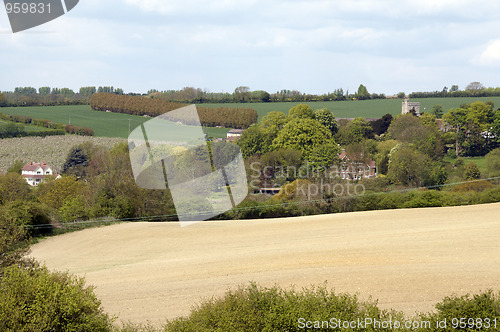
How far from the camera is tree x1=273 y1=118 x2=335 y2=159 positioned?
70625 mm

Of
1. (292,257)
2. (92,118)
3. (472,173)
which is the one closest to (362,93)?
(92,118)

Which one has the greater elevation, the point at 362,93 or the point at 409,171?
the point at 362,93

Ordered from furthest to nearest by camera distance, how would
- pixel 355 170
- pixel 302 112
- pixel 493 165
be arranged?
1. pixel 302 112
2. pixel 355 170
3. pixel 493 165

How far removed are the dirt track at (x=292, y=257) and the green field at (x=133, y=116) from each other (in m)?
65.3

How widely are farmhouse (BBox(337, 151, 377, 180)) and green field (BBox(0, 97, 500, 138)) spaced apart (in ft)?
114

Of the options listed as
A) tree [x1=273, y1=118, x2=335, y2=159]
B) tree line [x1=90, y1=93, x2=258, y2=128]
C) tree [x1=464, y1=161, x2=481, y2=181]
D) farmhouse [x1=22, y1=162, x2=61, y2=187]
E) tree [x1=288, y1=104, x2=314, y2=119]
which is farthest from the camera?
tree line [x1=90, y1=93, x2=258, y2=128]

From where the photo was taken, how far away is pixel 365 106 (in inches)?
4747

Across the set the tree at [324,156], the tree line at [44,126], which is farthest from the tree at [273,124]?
the tree line at [44,126]

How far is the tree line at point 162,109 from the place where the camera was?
4008 inches

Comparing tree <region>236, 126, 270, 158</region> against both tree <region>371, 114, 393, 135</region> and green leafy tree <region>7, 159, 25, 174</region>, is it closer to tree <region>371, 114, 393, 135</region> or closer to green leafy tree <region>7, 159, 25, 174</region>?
tree <region>371, 114, 393, 135</region>

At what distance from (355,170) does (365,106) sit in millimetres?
59417

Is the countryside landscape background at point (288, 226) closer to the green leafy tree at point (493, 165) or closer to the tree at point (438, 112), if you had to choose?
the green leafy tree at point (493, 165)

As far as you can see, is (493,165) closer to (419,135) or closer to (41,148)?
(419,135)


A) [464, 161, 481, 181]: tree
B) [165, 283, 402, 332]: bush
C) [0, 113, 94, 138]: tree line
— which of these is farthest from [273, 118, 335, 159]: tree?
[165, 283, 402, 332]: bush
